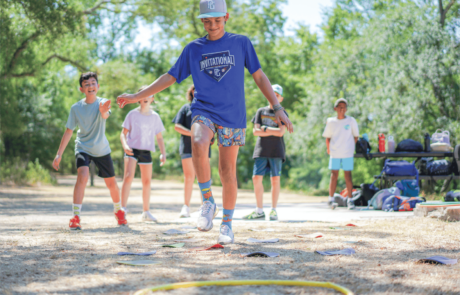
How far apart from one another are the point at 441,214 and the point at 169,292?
15.5 feet

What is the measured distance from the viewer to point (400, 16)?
50.0ft

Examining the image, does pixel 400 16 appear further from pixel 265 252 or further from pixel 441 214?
pixel 265 252

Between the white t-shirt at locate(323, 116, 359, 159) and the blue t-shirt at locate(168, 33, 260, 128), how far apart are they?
15.7ft

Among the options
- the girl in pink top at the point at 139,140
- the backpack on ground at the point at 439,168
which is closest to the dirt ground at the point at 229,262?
the girl in pink top at the point at 139,140

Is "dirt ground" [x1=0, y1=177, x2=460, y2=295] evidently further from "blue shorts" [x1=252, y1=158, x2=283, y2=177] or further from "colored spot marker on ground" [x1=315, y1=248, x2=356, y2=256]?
"blue shorts" [x1=252, y1=158, x2=283, y2=177]

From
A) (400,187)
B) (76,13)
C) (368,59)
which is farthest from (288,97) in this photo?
(400,187)

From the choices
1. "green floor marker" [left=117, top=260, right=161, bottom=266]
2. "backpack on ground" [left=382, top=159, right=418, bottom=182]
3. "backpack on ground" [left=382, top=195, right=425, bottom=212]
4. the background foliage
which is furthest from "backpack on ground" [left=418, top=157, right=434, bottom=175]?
"green floor marker" [left=117, top=260, right=161, bottom=266]

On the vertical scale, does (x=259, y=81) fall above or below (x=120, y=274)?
above

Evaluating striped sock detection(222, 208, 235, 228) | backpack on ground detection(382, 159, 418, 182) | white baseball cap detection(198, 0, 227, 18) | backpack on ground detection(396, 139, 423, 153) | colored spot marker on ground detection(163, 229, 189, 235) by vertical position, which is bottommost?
colored spot marker on ground detection(163, 229, 189, 235)

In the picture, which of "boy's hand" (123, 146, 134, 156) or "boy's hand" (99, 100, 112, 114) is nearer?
"boy's hand" (99, 100, 112, 114)

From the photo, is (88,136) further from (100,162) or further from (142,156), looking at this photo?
(142,156)

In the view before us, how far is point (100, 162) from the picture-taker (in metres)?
5.81

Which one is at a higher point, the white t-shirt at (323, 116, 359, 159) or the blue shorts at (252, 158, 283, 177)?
the white t-shirt at (323, 116, 359, 159)

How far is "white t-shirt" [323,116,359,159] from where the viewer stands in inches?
340
